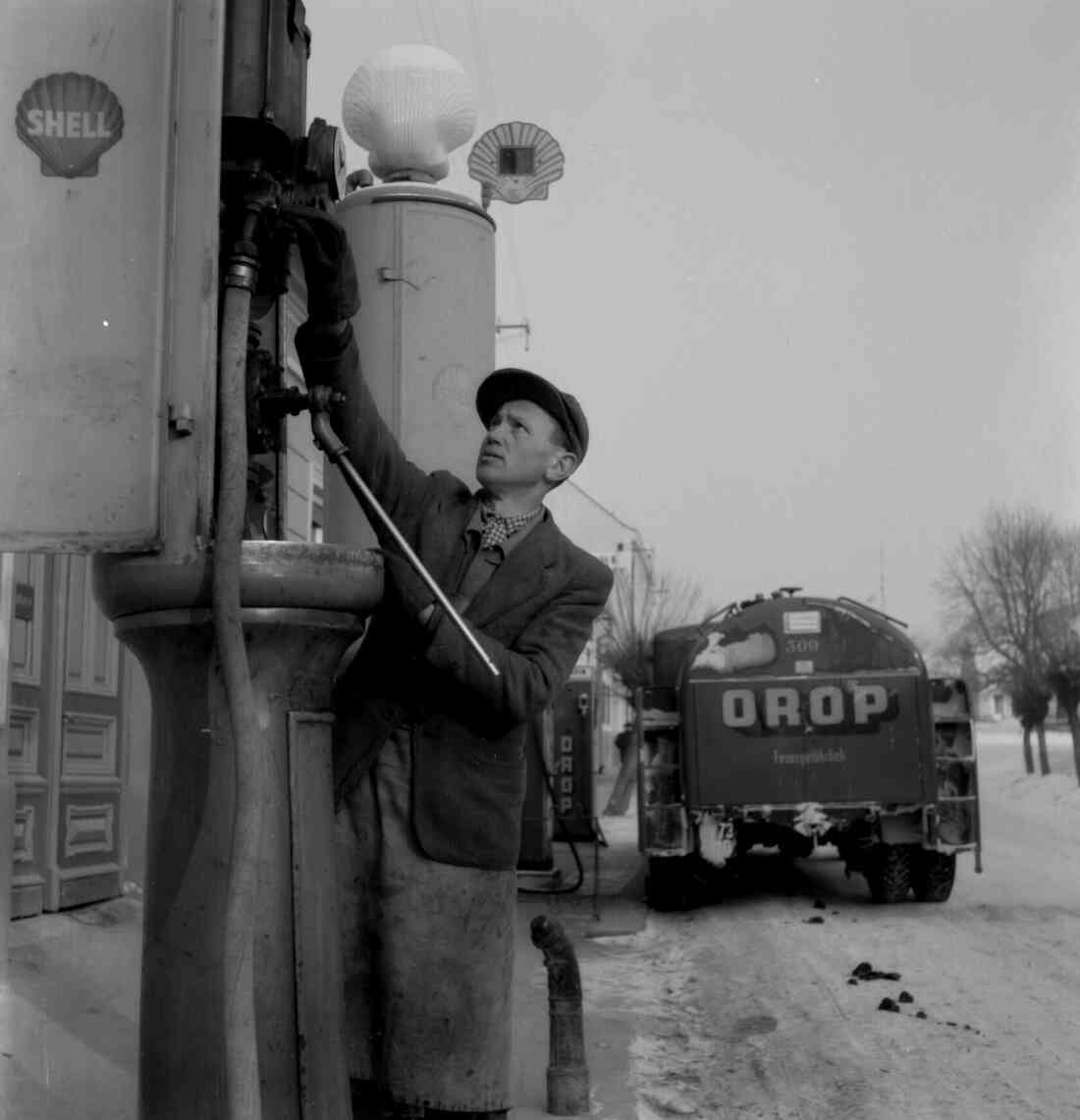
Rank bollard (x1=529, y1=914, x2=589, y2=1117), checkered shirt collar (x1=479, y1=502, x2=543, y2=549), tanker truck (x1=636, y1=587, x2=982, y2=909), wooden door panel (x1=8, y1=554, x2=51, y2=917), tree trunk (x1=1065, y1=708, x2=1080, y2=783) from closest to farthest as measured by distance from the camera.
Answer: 1. checkered shirt collar (x1=479, y1=502, x2=543, y2=549)
2. bollard (x1=529, y1=914, x2=589, y2=1117)
3. wooden door panel (x1=8, y1=554, x2=51, y2=917)
4. tanker truck (x1=636, y1=587, x2=982, y2=909)
5. tree trunk (x1=1065, y1=708, x2=1080, y2=783)

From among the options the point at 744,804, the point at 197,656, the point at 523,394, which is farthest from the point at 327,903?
the point at 744,804

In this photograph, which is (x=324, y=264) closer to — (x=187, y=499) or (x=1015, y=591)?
(x=187, y=499)

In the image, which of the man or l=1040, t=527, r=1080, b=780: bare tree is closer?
the man

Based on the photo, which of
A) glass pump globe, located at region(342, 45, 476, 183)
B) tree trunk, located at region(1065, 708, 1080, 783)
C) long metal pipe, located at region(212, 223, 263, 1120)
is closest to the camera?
long metal pipe, located at region(212, 223, 263, 1120)

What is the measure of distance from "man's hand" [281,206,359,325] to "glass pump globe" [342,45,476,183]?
1.68m

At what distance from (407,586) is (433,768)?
1.07 ft

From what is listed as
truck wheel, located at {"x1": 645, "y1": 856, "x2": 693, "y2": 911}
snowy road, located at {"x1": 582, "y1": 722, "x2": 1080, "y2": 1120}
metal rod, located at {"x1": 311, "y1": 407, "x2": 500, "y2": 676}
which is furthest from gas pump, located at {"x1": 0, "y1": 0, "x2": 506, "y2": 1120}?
truck wheel, located at {"x1": 645, "y1": 856, "x2": 693, "y2": 911}

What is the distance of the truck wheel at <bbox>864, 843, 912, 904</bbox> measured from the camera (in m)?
9.94

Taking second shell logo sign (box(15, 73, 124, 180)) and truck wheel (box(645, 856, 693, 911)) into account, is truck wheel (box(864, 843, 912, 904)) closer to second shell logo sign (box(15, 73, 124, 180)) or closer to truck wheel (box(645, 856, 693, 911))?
truck wheel (box(645, 856, 693, 911))

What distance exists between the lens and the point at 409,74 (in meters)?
4.08

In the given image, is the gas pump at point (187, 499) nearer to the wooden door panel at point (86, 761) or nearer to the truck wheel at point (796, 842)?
the wooden door panel at point (86, 761)

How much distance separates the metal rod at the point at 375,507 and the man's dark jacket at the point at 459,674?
0.09 feet

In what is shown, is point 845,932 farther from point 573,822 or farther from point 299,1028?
point 299,1028

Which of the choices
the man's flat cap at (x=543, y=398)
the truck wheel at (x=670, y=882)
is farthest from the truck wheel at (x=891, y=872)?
the man's flat cap at (x=543, y=398)
